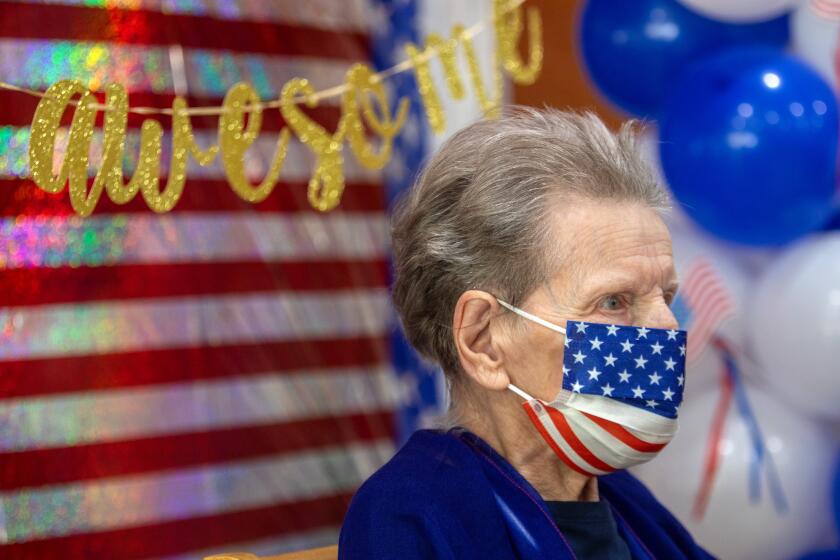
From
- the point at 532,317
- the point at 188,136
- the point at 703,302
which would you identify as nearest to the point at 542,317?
the point at 532,317

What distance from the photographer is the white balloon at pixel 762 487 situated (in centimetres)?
274

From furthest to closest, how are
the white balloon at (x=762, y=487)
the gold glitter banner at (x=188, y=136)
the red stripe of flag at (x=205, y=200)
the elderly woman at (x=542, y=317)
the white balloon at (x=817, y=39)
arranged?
1. the white balloon at (x=762, y=487)
2. the white balloon at (x=817, y=39)
3. the red stripe of flag at (x=205, y=200)
4. the gold glitter banner at (x=188, y=136)
5. the elderly woman at (x=542, y=317)

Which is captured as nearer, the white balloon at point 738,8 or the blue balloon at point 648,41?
the white balloon at point 738,8

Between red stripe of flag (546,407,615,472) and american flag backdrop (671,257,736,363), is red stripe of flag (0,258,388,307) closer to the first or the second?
american flag backdrop (671,257,736,363)

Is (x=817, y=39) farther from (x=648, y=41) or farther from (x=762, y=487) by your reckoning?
(x=762, y=487)

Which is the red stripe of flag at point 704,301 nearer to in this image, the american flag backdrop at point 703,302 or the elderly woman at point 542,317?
the american flag backdrop at point 703,302

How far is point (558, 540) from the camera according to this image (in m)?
1.48

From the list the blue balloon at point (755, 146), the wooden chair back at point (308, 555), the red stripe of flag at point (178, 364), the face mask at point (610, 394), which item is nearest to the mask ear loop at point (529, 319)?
the face mask at point (610, 394)

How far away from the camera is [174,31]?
2.82 meters

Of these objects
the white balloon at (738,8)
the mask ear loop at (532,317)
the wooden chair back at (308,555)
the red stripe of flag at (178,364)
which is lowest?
the red stripe of flag at (178,364)

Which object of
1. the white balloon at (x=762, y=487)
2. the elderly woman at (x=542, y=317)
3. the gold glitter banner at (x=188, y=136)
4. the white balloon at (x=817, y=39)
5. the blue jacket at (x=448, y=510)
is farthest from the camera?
the white balloon at (x=762, y=487)

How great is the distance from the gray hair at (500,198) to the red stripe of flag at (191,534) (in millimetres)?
1384

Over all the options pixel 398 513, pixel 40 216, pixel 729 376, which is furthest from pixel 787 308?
pixel 40 216

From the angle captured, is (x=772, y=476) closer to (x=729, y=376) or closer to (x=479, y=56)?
(x=729, y=376)
